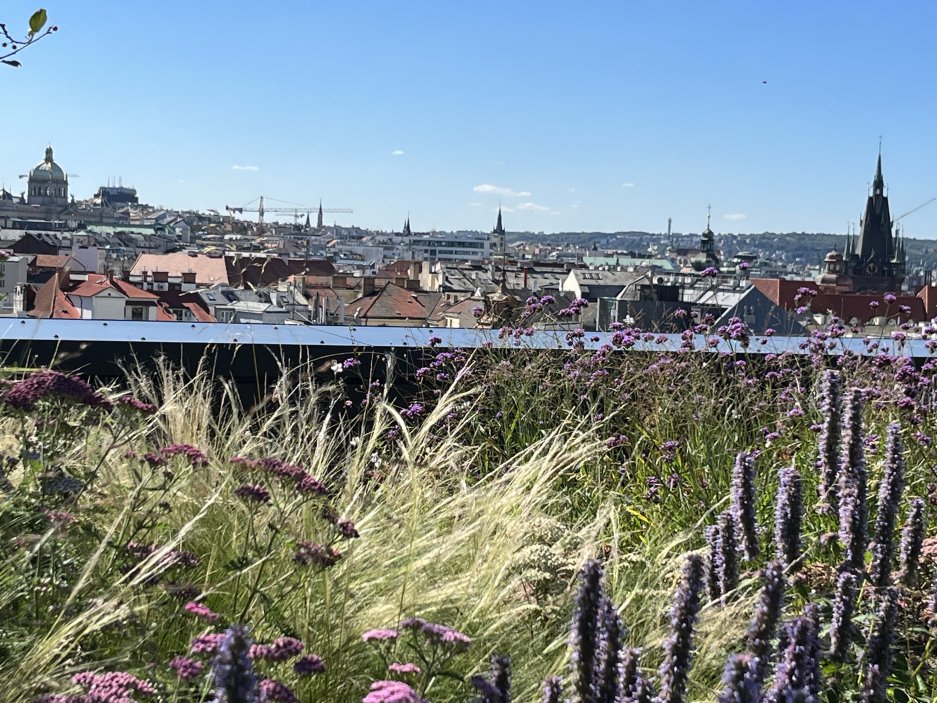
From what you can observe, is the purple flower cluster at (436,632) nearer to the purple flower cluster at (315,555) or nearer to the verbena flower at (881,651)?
the purple flower cluster at (315,555)

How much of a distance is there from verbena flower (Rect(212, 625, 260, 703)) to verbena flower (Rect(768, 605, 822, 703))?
26.4 inches

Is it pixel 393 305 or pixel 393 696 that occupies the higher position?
pixel 393 696

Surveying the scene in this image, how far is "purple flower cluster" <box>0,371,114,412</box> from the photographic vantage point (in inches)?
81.9

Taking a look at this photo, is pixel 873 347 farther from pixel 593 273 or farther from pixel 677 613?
pixel 593 273

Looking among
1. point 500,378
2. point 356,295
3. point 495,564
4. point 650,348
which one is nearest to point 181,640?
point 495,564

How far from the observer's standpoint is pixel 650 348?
4.53 metres

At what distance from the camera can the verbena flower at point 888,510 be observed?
2303 millimetres

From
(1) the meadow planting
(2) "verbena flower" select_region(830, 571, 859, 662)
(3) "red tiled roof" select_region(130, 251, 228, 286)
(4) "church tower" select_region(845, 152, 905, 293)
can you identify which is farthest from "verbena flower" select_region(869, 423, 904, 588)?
(4) "church tower" select_region(845, 152, 905, 293)

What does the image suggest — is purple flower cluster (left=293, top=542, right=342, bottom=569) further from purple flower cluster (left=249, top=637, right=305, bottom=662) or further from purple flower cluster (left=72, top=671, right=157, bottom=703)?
purple flower cluster (left=72, top=671, right=157, bottom=703)

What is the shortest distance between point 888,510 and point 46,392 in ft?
5.19

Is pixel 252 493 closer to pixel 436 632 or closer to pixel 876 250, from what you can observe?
pixel 436 632

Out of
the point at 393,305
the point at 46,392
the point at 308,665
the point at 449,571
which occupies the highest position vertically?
the point at 46,392

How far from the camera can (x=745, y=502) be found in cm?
228

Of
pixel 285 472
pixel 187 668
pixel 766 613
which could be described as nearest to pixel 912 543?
pixel 766 613
